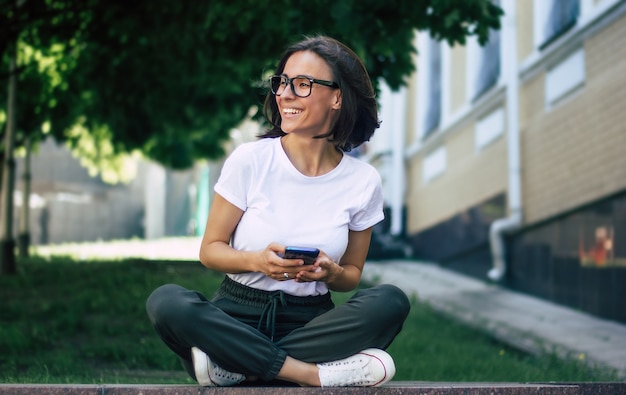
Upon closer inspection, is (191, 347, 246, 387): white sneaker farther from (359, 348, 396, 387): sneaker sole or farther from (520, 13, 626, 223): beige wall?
(520, 13, 626, 223): beige wall

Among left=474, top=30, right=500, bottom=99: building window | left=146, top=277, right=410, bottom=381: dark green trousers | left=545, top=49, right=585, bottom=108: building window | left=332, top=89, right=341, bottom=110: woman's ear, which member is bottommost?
left=146, top=277, right=410, bottom=381: dark green trousers

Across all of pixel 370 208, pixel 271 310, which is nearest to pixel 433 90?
pixel 370 208

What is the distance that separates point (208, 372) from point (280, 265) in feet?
1.43

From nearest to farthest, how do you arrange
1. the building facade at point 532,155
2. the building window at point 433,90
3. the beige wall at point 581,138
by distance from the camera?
the beige wall at point 581,138 < the building facade at point 532,155 < the building window at point 433,90

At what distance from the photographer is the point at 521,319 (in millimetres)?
9398

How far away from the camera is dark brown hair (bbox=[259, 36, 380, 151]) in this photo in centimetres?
364

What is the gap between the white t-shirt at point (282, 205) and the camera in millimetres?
3543

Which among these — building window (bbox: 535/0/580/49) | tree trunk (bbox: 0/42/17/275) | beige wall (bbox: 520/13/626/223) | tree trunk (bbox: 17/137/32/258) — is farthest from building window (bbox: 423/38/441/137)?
→ tree trunk (bbox: 0/42/17/275)

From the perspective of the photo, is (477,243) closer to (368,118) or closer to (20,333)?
(20,333)

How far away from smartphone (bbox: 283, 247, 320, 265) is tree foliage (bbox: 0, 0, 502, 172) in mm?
1820

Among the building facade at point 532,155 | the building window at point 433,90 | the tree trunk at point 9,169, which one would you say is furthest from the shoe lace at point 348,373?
the building window at point 433,90

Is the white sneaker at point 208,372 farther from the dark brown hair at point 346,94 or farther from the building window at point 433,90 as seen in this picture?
A: the building window at point 433,90

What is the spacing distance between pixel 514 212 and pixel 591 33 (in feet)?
9.38

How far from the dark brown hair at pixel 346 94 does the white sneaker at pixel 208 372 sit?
90 centimetres
